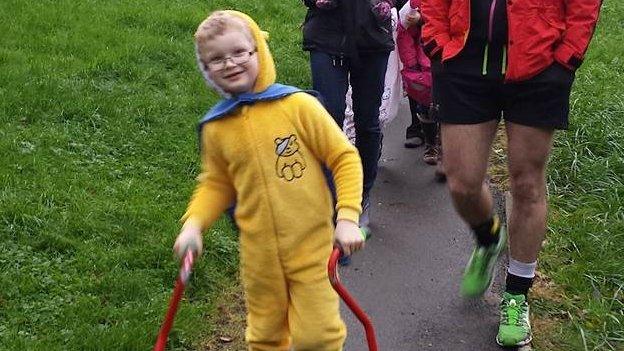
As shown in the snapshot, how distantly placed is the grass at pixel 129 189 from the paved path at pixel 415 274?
14.3 inches

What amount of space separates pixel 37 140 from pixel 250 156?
115 inches

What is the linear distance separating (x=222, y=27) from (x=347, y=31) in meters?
1.87

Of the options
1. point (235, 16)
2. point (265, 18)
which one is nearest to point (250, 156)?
point (235, 16)

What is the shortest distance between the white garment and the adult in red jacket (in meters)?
1.89

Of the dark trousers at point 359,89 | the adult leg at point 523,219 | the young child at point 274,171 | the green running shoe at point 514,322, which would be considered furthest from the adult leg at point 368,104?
the young child at point 274,171

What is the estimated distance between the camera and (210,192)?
3.11 m

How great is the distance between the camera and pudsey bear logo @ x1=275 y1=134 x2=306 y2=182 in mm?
2936

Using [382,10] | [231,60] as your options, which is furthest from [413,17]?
[231,60]

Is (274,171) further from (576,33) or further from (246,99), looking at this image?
(576,33)

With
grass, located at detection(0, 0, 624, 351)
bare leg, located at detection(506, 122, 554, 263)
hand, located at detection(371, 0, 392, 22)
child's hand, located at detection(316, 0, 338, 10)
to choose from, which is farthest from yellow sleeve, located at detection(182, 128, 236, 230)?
hand, located at detection(371, 0, 392, 22)

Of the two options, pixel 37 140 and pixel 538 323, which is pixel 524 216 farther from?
pixel 37 140

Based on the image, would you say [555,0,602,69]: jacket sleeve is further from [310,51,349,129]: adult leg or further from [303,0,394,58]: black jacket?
[310,51,349,129]: adult leg

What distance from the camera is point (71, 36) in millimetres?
7062

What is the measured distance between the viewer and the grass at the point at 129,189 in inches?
156
